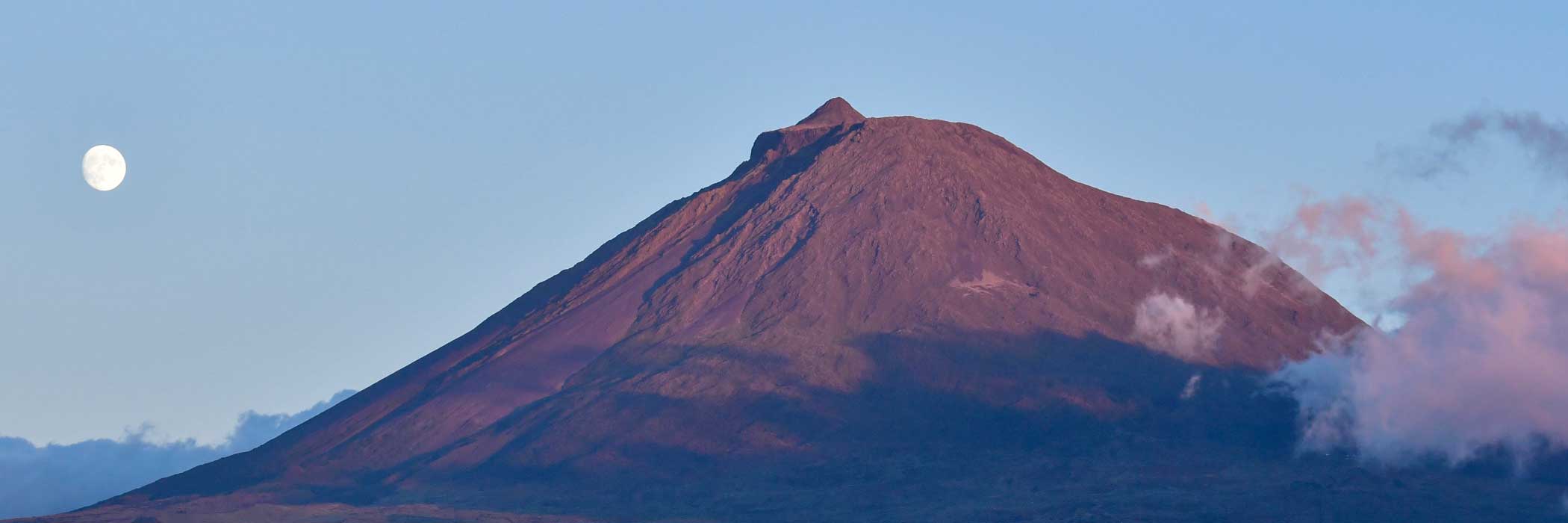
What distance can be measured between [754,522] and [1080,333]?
40542mm

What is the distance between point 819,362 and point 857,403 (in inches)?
256

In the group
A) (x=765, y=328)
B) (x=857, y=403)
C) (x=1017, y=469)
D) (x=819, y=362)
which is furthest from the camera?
(x=765, y=328)

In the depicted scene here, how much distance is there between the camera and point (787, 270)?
191625 mm

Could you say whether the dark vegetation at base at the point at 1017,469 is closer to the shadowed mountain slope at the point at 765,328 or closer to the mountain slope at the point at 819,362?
the mountain slope at the point at 819,362

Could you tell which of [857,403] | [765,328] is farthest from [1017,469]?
[765,328]

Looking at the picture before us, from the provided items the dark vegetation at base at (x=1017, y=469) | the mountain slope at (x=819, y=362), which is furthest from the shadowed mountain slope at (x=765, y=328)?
the dark vegetation at base at (x=1017, y=469)

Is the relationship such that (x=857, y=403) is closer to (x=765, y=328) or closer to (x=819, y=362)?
(x=819, y=362)

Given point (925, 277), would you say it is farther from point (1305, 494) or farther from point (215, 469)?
point (215, 469)

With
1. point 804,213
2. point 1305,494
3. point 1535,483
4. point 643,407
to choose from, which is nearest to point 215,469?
point 643,407

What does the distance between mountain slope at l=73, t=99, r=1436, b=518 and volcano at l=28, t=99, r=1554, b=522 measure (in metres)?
0.26

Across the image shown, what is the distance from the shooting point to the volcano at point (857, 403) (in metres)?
162

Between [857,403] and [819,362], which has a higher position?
[819,362]

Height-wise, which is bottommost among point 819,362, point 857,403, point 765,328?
point 857,403

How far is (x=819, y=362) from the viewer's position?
18075cm
